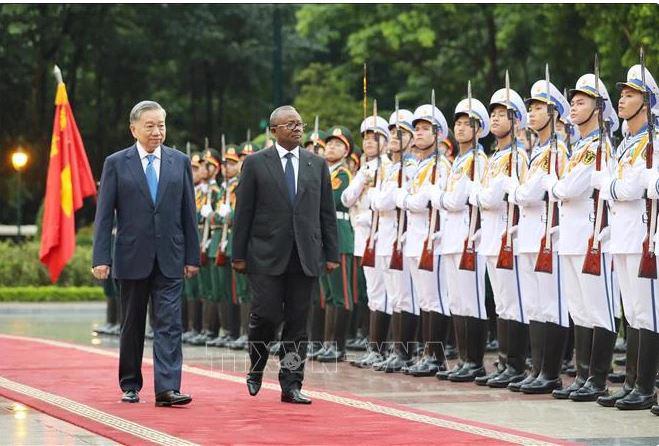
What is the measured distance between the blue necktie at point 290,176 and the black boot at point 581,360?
2.37 metres

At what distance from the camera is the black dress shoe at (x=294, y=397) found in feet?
37.5

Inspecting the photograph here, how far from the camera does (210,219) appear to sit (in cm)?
1922

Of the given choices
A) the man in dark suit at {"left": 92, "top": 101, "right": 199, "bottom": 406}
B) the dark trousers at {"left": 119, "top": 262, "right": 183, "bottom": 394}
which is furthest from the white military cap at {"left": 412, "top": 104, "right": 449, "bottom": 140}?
the dark trousers at {"left": 119, "top": 262, "right": 183, "bottom": 394}

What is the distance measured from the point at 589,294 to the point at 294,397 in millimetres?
2278

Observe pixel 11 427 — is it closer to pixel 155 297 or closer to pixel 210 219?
pixel 155 297

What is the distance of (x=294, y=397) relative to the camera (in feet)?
37.6

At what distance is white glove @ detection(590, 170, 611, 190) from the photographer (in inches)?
450

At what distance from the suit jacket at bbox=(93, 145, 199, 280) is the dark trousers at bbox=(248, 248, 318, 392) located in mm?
544

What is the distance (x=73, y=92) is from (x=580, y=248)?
34.0 m

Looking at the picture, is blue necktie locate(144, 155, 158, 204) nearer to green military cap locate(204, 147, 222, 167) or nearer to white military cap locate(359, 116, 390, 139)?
white military cap locate(359, 116, 390, 139)

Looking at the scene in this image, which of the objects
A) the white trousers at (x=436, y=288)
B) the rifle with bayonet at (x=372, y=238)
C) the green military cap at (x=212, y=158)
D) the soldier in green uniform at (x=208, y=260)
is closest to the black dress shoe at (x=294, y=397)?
the white trousers at (x=436, y=288)

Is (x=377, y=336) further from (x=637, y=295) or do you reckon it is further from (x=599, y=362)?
(x=637, y=295)

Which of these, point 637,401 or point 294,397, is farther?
point 294,397

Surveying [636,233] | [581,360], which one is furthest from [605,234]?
[581,360]
